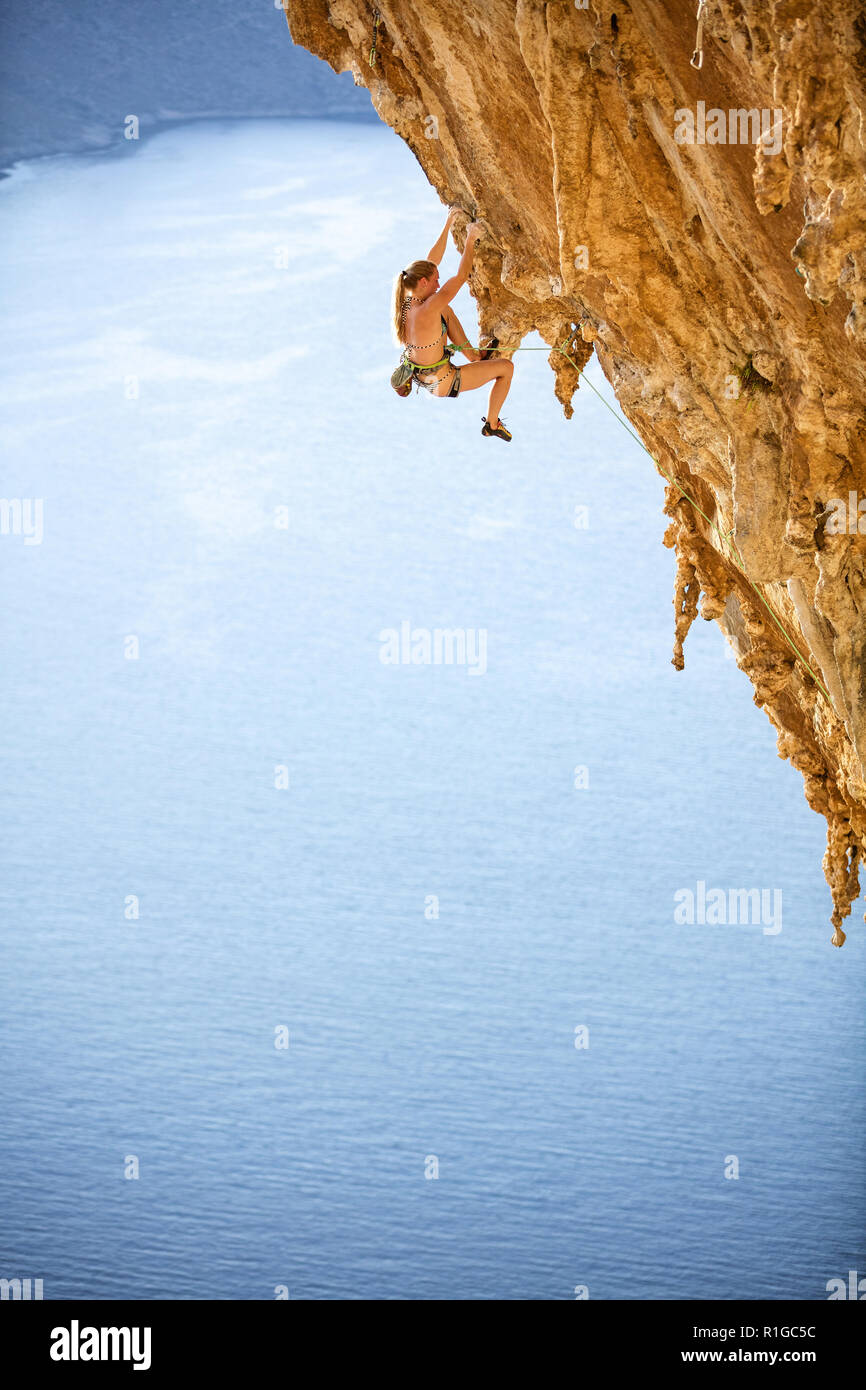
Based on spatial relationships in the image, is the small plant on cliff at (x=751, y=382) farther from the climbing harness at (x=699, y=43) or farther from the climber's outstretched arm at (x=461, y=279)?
the climber's outstretched arm at (x=461, y=279)

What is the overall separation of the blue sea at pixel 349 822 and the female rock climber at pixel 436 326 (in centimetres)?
775

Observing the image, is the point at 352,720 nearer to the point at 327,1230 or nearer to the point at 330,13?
the point at 327,1230

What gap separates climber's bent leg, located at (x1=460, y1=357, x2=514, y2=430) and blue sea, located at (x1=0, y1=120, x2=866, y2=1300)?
24.6 feet

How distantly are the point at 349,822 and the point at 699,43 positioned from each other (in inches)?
437

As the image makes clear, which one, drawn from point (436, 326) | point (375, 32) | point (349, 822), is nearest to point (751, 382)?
point (436, 326)

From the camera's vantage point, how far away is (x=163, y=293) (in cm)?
1733

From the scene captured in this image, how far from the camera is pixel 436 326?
240 inches

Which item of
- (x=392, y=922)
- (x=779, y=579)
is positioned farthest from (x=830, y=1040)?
(x=779, y=579)

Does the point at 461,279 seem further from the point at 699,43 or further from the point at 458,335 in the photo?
the point at 699,43

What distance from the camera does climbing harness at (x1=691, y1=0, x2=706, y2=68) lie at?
364cm

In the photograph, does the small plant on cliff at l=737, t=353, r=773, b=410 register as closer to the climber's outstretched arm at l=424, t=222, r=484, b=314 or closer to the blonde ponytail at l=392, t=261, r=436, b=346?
the climber's outstretched arm at l=424, t=222, r=484, b=314

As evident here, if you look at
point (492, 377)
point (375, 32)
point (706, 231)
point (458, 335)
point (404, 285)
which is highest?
point (375, 32)

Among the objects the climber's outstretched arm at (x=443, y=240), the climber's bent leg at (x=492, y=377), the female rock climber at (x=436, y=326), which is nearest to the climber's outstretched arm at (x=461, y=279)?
the female rock climber at (x=436, y=326)

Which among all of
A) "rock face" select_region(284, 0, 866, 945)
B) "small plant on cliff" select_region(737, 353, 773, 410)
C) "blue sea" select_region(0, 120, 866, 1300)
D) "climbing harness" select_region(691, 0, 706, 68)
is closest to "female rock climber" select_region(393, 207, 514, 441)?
"rock face" select_region(284, 0, 866, 945)
